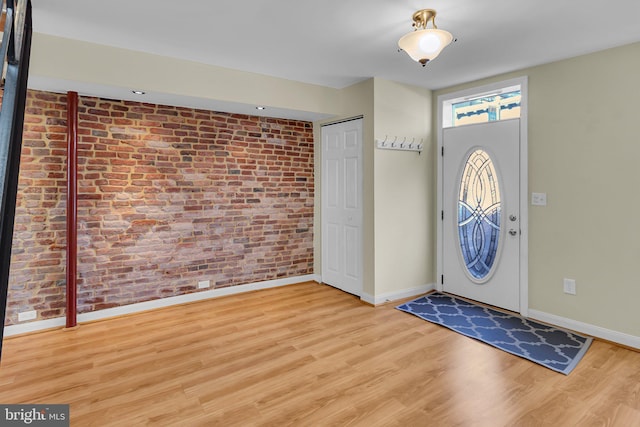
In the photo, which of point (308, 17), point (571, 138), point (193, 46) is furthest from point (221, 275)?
point (571, 138)

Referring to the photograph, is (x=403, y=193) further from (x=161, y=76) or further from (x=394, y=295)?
(x=161, y=76)

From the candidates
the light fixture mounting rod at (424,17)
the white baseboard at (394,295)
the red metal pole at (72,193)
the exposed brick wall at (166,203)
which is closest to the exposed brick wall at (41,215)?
the exposed brick wall at (166,203)

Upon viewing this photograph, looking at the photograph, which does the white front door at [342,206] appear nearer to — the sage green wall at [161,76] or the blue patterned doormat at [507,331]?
the sage green wall at [161,76]

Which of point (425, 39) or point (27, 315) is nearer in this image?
point (425, 39)

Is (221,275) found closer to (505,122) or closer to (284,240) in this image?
(284,240)

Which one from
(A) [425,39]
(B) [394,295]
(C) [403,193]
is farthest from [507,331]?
(A) [425,39]

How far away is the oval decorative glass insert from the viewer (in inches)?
152

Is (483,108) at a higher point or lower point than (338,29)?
lower

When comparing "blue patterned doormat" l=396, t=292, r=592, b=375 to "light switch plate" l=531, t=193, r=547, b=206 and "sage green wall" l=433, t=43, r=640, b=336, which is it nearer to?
"sage green wall" l=433, t=43, r=640, b=336

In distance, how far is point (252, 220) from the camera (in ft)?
14.5

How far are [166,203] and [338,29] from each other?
8.26 feet

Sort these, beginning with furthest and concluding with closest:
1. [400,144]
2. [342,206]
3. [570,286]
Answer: [342,206] < [400,144] < [570,286]

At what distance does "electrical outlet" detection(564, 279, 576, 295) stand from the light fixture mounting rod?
2.62 meters

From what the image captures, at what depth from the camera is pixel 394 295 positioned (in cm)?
412
